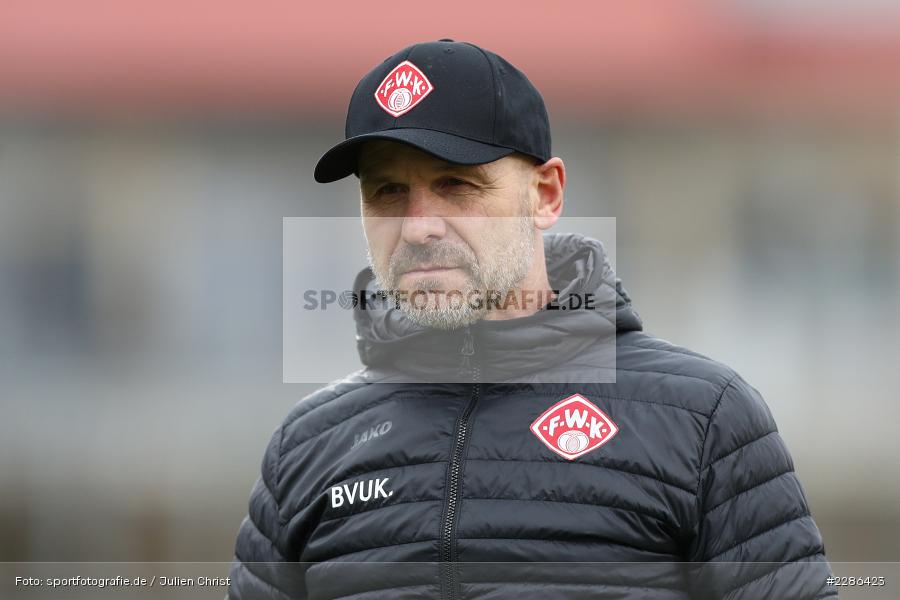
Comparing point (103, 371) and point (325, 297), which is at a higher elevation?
point (325, 297)

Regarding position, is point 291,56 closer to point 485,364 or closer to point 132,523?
point 132,523

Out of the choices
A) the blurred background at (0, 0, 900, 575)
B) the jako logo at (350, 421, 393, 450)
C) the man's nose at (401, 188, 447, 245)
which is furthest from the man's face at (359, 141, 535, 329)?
the blurred background at (0, 0, 900, 575)

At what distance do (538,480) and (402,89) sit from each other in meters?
0.71

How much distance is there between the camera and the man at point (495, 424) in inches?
57.3

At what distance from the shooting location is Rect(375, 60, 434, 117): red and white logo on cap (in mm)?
1677

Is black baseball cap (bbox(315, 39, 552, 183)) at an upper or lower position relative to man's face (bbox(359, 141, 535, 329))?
upper

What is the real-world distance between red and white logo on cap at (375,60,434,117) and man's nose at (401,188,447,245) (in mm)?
148

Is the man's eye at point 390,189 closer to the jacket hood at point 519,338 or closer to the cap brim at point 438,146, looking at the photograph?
the cap brim at point 438,146

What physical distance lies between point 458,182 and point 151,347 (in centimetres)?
384

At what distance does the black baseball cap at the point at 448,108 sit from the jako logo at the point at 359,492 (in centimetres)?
55

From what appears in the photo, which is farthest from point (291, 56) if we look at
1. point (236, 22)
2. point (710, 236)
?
point (710, 236)

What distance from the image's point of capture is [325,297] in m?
4.82

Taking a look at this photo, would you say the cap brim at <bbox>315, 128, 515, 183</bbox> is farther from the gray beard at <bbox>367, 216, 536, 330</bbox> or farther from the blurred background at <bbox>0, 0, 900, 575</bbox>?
the blurred background at <bbox>0, 0, 900, 575</bbox>

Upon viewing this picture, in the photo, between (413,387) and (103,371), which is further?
(103,371)
